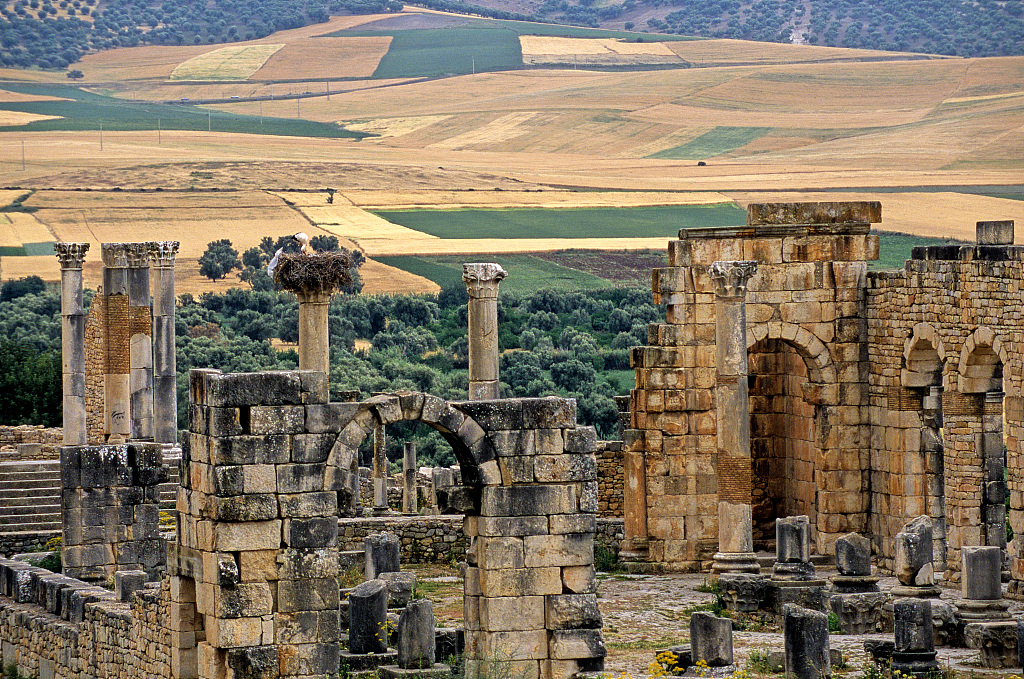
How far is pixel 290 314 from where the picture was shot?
200 feet

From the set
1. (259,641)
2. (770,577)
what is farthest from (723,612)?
(259,641)

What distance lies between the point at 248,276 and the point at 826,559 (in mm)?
43702

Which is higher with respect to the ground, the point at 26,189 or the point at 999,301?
the point at 26,189

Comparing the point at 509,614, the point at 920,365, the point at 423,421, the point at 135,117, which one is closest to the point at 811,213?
the point at 920,365

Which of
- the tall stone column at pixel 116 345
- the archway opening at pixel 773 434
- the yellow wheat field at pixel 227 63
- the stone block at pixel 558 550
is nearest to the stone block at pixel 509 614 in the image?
the stone block at pixel 558 550

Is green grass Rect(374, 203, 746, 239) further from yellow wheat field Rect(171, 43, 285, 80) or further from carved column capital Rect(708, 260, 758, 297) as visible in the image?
carved column capital Rect(708, 260, 758, 297)

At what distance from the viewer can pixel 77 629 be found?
21.5 metres

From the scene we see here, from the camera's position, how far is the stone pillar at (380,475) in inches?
1233

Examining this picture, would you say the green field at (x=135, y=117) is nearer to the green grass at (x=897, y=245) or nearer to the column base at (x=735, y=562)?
the green grass at (x=897, y=245)

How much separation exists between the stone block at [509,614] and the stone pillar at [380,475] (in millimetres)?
12741

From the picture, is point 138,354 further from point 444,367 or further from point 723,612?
point 444,367

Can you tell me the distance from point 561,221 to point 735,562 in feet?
171

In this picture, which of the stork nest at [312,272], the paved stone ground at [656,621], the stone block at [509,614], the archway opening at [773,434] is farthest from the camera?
the archway opening at [773,434]

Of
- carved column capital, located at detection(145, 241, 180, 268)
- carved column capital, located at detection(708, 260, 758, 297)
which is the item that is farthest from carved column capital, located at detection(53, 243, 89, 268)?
carved column capital, located at detection(708, 260, 758, 297)
